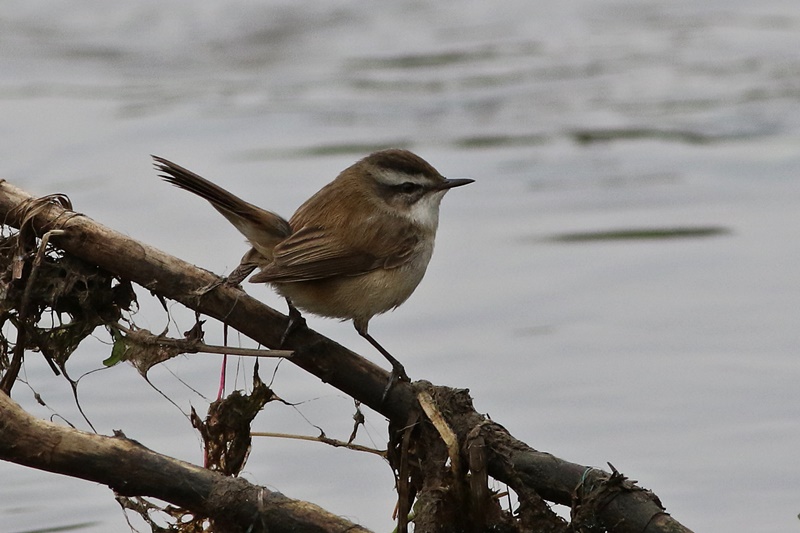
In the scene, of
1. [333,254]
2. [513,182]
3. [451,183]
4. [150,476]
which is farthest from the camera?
[513,182]

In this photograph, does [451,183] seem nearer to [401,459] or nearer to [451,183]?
[451,183]

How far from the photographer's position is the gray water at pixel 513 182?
27.8 ft

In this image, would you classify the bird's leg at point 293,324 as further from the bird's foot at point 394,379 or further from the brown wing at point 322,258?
the bird's foot at point 394,379

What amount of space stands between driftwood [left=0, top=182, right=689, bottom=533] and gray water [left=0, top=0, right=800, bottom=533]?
1.92 meters

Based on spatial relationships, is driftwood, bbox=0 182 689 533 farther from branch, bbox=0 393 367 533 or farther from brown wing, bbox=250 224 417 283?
brown wing, bbox=250 224 417 283

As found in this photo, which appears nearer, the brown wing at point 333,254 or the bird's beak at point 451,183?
the brown wing at point 333,254

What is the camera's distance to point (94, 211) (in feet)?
40.1

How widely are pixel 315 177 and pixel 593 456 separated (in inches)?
212

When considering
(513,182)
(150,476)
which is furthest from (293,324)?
(513,182)

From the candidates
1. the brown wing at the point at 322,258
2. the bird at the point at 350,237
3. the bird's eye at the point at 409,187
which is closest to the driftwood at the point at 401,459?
the bird at the point at 350,237

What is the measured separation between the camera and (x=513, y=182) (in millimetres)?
13289

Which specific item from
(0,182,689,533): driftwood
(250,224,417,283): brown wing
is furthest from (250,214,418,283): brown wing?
(0,182,689,533): driftwood

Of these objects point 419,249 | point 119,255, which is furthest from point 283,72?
point 119,255

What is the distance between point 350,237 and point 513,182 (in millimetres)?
6647
